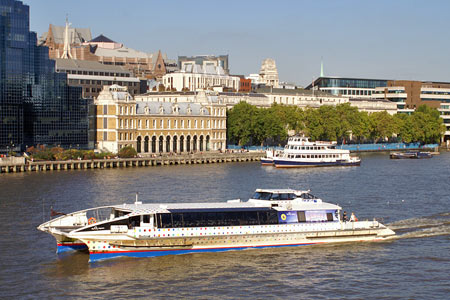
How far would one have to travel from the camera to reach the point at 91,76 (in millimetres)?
190125

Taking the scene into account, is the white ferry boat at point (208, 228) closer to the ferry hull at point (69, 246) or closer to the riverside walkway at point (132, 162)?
the ferry hull at point (69, 246)

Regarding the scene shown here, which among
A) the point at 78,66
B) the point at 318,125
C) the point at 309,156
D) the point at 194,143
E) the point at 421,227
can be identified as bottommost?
the point at 421,227

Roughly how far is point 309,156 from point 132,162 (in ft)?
99.0

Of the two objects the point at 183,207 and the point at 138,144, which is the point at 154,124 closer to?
the point at 138,144

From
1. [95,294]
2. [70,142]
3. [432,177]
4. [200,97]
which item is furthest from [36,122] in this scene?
[95,294]

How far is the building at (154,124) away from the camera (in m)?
130

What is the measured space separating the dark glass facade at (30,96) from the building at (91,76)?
52558mm

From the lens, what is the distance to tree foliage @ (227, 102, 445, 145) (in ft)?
516

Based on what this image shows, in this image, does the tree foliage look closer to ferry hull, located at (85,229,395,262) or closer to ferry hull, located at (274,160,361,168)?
ferry hull, located at (274,160,361,168)

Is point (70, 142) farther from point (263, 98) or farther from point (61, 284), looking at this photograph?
point (61, 284)

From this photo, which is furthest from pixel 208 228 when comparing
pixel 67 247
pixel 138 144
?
pixel 138 144

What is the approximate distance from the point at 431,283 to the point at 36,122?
9544 cm

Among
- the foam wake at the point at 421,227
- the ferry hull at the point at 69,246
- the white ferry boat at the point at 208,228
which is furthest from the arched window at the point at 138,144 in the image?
the ferry hull at the point at 69,246

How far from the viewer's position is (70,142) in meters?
130
